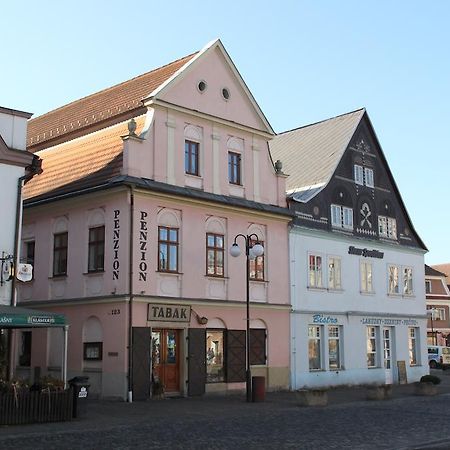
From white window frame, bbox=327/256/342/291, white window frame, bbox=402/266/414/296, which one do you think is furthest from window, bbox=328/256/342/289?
white window frame, bbox=402/266/414/296

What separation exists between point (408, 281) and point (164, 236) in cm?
1757

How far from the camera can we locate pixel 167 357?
2669 cm

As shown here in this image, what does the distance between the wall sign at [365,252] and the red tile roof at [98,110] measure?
40.2 ft

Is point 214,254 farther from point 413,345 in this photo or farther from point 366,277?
point 413,345

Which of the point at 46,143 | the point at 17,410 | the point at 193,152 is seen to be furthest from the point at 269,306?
the point at 17,410

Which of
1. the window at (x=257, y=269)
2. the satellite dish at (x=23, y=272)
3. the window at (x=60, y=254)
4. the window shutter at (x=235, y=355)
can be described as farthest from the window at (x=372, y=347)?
the satellite dish at (x=23, y=272)

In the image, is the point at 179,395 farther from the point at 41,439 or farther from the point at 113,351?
the point at 41,439

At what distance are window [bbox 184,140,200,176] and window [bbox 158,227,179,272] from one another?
2550 millimetres

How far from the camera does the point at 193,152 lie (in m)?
28.5

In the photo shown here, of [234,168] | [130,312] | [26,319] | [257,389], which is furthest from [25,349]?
[26,319]

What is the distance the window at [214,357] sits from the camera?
91.1ft

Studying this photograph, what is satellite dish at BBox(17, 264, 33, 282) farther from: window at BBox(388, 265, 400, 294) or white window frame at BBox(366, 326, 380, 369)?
window at BBox(388, 265, 400, 294)

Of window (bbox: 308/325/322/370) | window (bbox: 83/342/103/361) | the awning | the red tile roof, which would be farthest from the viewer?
window (bbox: 308/325/322/370)

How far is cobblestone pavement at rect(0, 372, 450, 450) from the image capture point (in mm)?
14920
